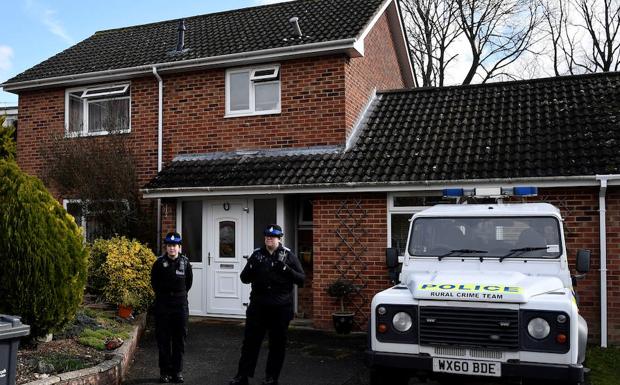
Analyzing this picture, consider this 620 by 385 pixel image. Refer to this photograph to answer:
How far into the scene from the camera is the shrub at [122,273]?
30.8 feet

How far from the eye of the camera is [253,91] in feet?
38.8

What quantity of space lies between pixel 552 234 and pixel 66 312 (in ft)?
18.0

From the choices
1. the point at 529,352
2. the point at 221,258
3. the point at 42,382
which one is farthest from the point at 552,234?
the point at 221,258

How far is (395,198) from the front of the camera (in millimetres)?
9883

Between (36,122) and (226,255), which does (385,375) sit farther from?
(36,122)

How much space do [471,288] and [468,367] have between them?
0.68m

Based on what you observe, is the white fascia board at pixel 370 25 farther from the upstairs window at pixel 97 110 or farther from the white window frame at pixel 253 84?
the upstairs window at pixel 97 110

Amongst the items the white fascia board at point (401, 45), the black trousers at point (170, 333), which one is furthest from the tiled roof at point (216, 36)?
the black trousers at point (170, 333)

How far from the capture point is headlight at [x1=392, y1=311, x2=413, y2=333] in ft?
17.6

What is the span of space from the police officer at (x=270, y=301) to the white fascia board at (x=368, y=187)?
341cm

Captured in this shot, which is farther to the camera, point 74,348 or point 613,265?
point 613,265

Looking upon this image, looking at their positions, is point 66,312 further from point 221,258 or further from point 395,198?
point 395,198

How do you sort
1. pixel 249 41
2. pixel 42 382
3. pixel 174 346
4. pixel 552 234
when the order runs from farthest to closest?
pixel 249 41 → pixel 174 346 → pixel 552 234 → pixel 42 382

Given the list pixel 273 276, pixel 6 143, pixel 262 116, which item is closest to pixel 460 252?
pixel 273 276
